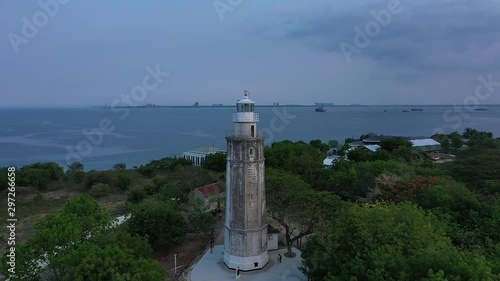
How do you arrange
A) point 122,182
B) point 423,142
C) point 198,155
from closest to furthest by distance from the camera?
point 122,182 < point 198,155 < point 423,142

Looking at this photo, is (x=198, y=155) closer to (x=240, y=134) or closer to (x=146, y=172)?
(x=146, y=172)

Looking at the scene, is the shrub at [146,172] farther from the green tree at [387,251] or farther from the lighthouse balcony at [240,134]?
the green tree at [387,251]

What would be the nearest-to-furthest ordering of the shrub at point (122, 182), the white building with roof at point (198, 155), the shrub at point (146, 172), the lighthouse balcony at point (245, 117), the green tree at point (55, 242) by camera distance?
1. the green tree at point (55, 242)
2. the lighthouse balcony at point (245, 117)
3. the shrub at point (122, 182)
4. the shrub at point (146, 172)
5. the white building with roof at point (198, 155)

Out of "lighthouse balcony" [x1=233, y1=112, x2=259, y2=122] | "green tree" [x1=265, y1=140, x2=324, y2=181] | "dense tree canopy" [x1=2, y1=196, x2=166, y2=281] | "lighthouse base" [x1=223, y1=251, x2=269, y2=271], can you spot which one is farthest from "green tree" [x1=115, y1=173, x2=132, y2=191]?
"lighthouse balcony" [x1=233, y1=112, x2=259, y2=122]

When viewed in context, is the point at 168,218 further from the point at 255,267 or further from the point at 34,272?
Result: the point at 34,272

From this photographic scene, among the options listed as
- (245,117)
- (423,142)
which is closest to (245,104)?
(245,117)

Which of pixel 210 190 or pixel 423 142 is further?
pixel 423 142

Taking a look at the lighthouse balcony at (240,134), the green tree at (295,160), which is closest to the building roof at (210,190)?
the green tree at (295,160)
